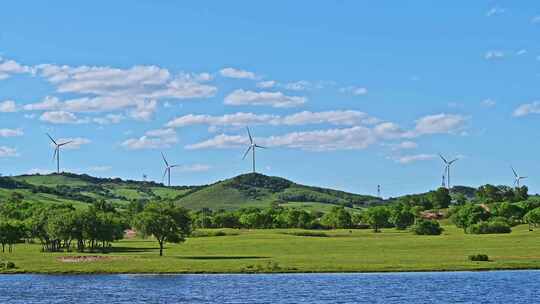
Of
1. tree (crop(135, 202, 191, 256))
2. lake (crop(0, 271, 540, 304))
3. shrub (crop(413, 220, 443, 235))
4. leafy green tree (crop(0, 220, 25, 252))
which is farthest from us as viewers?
shrub (crop(413, 220, 443, 235))

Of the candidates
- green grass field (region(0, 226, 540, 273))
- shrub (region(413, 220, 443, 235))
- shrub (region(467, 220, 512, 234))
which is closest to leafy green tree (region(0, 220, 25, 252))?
green grass field (region(0, 226, 540, 273))

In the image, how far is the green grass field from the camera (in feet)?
372

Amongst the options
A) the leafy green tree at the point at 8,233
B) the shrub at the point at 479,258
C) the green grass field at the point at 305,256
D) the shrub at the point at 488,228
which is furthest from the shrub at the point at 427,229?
the leafy green tree at the point at 8,233

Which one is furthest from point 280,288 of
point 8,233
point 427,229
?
point 427,229

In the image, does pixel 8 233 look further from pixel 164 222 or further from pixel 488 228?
pixel 488 228

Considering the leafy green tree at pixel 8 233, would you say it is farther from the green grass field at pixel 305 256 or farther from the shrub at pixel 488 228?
the shrub at pixel 488 228

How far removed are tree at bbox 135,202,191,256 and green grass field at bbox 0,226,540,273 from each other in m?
3.17

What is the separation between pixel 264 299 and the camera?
81.8 meters

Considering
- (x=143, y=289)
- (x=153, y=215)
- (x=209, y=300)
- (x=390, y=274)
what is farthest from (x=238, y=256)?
(x=209, y=300)

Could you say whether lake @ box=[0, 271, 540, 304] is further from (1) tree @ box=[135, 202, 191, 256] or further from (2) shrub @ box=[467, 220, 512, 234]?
(2) shrub @ box=[467, 220, 512, 234]

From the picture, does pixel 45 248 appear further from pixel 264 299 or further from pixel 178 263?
pixel 264 299

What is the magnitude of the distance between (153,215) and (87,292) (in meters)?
50.1

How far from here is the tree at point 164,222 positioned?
13946 centimetres

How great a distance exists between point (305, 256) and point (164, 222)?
22.4m
